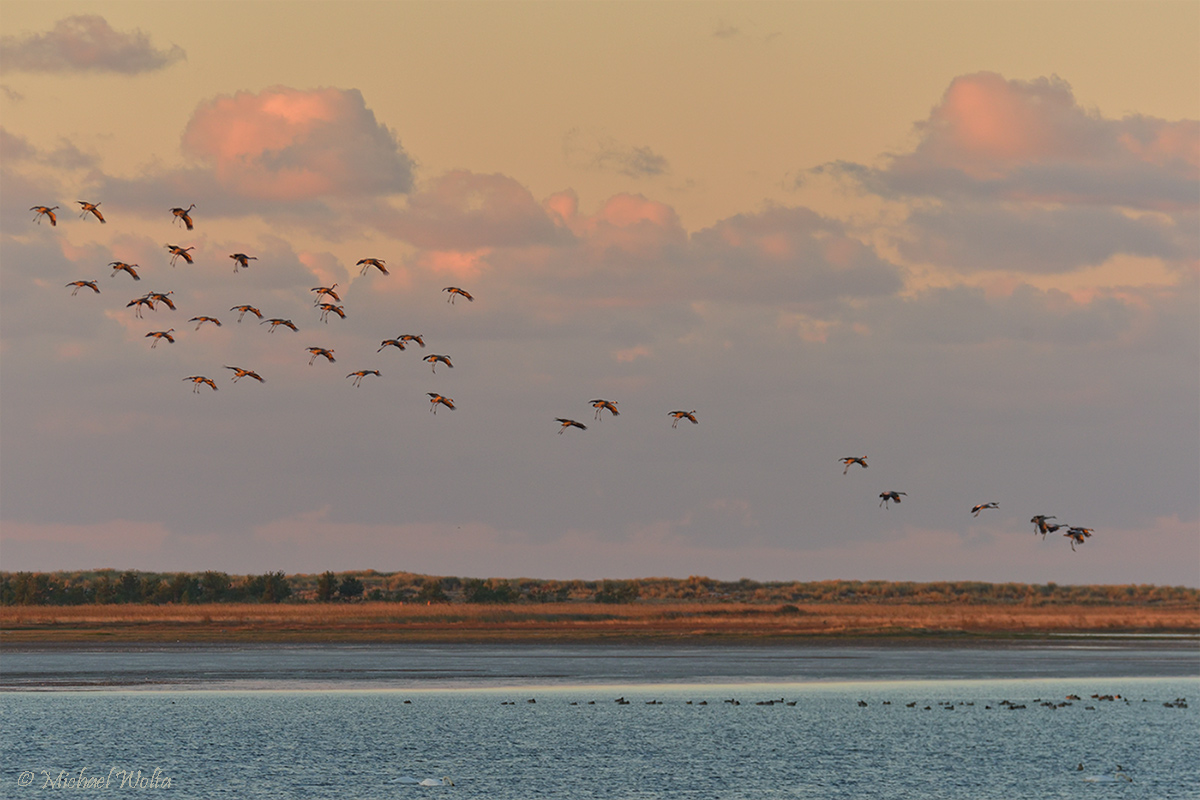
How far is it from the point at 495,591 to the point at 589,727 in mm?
80695

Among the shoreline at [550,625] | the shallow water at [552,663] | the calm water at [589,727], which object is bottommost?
the calm water at [589,727]

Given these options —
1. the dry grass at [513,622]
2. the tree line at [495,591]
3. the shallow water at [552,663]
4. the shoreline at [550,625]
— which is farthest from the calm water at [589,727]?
the tree line at [495,591]

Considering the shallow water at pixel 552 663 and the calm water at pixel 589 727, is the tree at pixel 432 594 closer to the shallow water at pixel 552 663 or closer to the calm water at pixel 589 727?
the shallow water at pixel 552 663

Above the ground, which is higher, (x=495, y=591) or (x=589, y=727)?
(x=495, y=591)

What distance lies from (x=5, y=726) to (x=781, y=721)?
83.3 feet

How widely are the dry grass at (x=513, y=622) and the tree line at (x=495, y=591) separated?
6673mm

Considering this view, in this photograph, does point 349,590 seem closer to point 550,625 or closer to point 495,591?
point 495,591

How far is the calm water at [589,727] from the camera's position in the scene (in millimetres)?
37688

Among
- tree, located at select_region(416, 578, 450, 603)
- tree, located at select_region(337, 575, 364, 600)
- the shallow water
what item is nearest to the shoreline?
the shallow water

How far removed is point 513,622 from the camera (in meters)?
101

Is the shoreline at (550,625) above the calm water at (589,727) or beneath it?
above

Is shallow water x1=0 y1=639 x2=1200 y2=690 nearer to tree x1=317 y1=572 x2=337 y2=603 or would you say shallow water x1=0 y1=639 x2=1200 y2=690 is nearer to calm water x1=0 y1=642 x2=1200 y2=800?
calm water x1=0 y1=642 x2=1200 y2=800

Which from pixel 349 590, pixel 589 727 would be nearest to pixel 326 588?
pixel 349 590

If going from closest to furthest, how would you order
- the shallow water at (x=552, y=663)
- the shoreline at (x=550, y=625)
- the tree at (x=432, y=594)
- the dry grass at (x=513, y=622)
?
the shallow water at (x=552, y=663), the shoreline at (x=550, y=625), the dry grass at (x=513, y=622), the tree at (x=432, y=594)
